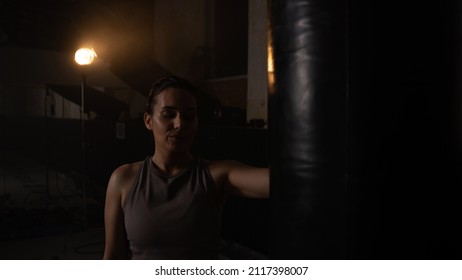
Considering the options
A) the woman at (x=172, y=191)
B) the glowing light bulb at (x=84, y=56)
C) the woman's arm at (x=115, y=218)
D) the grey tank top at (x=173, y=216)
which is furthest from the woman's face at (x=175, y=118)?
the glowing light bulb at (x=84, y=56)

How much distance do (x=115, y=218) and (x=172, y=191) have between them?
24cm

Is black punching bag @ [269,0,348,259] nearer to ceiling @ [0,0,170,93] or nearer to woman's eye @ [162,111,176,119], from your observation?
woman's eye @ [162,111,176,119]

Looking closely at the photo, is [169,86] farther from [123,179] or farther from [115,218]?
[115,218]

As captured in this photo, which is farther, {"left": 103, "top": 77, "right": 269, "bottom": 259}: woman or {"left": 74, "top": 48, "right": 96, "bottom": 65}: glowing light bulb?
{"left": 74, "top": 48, "right": 96, "bottom": 65}: glowing light bulb

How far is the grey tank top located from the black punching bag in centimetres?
41

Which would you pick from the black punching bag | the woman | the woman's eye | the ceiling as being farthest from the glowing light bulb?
the black punching bag

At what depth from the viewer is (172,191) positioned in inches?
58.7

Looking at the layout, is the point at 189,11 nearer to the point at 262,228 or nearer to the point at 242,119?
the point at 242,119

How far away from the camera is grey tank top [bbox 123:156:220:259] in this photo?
144 cm

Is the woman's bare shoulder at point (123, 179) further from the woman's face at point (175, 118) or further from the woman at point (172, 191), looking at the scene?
the woman's face at point (175, 118)

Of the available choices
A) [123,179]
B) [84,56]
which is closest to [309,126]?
[123,179]

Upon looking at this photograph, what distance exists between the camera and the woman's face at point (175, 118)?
144 cm

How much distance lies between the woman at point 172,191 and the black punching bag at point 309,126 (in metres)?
0.38
